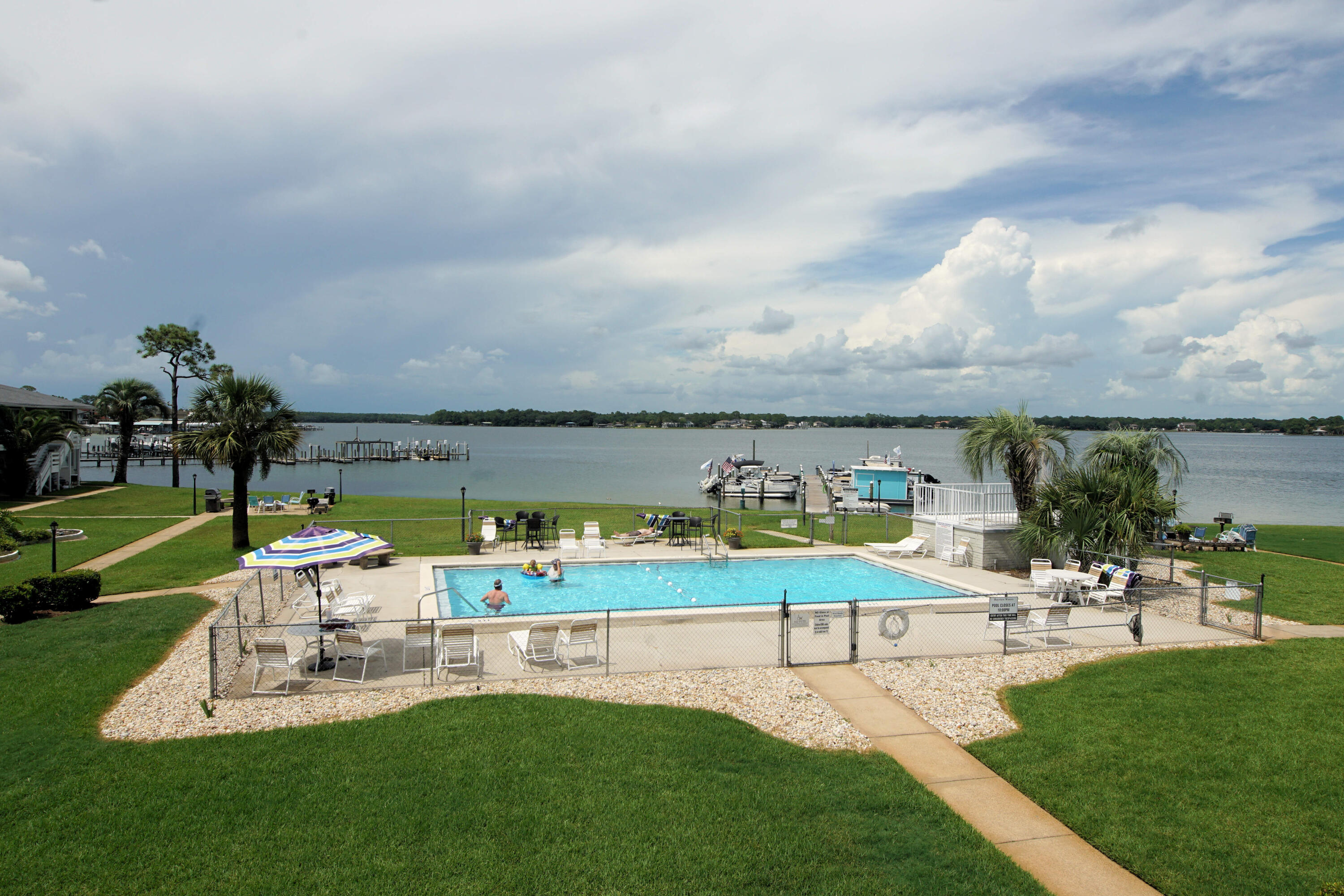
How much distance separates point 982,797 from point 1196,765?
2571 mm

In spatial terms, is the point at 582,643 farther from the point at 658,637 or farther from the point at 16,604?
the point at 16,604

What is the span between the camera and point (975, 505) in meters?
21.7

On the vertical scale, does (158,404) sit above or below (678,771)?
above

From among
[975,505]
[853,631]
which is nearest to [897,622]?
[853,631]

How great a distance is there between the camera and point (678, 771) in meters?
7.56

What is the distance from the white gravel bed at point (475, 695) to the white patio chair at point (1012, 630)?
433 centimetres

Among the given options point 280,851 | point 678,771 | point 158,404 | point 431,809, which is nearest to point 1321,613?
point 678,771

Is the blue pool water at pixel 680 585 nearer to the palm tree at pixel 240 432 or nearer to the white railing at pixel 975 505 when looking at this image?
the white railing at pixel 975 505

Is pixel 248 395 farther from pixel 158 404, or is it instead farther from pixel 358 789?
pixel 158 404

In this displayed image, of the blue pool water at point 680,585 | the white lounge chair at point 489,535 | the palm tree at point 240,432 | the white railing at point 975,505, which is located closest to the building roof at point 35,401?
the palm tree at point 240,432

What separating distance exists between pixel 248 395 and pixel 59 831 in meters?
17.8

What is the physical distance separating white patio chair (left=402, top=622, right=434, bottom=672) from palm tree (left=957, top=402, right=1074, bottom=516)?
16.1 meters

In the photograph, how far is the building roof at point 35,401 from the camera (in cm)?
4012

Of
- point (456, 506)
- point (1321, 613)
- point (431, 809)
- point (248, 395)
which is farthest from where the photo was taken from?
point (456, 506)
